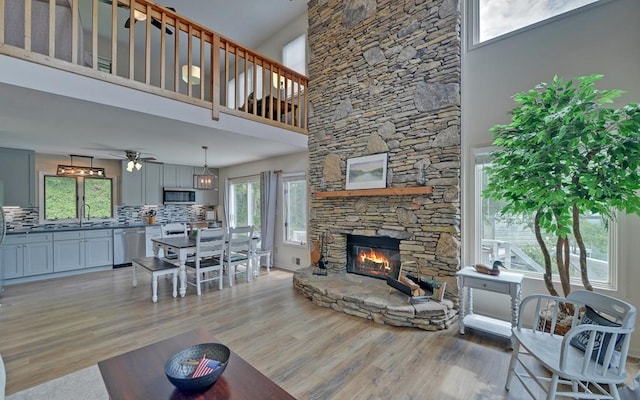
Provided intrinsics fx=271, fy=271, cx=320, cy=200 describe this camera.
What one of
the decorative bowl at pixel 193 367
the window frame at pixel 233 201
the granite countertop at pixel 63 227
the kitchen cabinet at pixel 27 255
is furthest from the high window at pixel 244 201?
the decorative bowl at pixel 193 367

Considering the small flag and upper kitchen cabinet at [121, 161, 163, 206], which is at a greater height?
upper kitchen cabinet at [121, 161, 163, 206]

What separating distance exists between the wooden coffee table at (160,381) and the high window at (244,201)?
514cm

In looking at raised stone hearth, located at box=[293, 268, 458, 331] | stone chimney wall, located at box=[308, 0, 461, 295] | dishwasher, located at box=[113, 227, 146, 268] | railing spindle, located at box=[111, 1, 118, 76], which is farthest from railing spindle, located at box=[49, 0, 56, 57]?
dishwasher, located at box=[113, 227, 146, 268]

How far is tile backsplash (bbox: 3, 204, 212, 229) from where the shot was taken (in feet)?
17.8

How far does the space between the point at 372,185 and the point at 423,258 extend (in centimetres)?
125

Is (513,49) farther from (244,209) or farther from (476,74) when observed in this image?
(244,209)

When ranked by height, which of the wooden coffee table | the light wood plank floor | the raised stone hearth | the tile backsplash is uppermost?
the tile backsplash

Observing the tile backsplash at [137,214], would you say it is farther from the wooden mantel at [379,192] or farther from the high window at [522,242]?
the high window at [522,242]

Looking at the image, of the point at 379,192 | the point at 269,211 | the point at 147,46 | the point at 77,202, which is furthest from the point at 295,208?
the point at 77,202

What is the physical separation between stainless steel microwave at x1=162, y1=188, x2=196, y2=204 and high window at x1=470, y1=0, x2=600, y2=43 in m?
7.20

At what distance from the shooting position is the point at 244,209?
727cm

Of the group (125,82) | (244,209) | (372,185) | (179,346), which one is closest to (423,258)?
(372,185)

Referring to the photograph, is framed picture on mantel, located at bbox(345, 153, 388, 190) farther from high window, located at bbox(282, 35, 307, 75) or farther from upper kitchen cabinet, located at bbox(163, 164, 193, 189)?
upper kitchen cabinet, located at bbox(163, 164, 193, 189)

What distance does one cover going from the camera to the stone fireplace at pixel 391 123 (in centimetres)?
345
